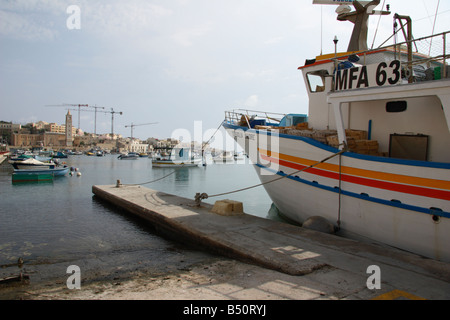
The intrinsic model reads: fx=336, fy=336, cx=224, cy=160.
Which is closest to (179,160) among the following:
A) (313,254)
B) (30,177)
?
(30,177)

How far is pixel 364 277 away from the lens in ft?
18.1

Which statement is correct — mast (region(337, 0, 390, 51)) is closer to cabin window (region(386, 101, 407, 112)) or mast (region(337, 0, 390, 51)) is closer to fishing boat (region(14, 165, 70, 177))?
cabin window (region(386, 101, 407, 112))

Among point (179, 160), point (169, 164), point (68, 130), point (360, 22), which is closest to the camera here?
point (360, 22)

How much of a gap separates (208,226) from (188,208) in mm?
2936

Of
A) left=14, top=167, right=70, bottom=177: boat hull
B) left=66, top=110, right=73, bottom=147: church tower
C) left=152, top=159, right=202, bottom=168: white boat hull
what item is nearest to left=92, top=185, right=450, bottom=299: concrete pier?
left=14, top=167, right=70, bottom=177: boat hull

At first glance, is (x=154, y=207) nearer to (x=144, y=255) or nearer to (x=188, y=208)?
(x=188, y=208)

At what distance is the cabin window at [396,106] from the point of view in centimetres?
851

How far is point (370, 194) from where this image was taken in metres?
7.96

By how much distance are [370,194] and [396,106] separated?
2506 mm

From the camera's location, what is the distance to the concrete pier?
5195 millimetres

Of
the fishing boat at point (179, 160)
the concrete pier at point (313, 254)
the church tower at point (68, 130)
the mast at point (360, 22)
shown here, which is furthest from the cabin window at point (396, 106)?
the church tower at point (68, 130)

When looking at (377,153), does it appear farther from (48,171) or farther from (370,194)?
(48,171)

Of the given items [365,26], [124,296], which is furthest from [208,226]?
[365,26]
